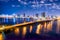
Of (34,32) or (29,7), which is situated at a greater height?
(29,7)

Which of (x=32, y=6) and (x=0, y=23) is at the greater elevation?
(x=32, y=6)

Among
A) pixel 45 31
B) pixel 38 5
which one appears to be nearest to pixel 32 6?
pixel 38 5

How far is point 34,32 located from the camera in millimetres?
3027

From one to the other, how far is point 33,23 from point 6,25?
0.46 metres

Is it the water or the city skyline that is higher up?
the city skyline

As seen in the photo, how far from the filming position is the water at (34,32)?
2903 millimetres

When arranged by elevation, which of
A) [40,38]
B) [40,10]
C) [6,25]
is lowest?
[40,38]

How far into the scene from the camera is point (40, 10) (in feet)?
9.89

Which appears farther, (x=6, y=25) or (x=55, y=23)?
(x=55, y=23)

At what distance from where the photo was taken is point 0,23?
2896mm

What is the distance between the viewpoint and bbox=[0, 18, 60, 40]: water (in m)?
2.90

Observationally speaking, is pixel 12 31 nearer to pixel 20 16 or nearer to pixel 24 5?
pixel 20 16

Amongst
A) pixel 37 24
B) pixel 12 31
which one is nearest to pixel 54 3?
pixel 37 24

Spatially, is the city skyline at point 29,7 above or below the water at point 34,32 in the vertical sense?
above
